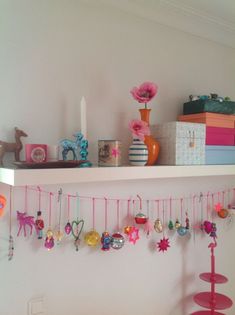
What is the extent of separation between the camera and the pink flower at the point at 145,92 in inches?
44.8

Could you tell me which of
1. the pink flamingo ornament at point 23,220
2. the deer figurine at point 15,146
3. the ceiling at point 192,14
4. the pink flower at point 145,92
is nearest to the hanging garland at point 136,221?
the pink flamingo ornament at point 23,220

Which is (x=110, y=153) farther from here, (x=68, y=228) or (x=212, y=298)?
(x=212, y=298)

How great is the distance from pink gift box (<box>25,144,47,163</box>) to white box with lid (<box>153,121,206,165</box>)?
501 mm

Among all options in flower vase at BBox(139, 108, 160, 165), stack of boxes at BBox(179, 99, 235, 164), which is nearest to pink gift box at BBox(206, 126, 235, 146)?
stack of boxes at BBox(179, 99, 235, 164)

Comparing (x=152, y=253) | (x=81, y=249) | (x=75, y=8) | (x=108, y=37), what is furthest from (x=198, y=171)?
(x=75, y=8)

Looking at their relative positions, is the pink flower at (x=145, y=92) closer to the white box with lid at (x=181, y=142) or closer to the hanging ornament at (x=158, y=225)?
the white box with lid at (x=181, y=142)

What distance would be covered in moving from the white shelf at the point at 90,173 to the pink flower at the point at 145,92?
280mm

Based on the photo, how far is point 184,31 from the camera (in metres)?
1.43

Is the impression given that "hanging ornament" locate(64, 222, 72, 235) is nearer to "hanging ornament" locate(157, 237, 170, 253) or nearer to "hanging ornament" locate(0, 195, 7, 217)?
"hanging ornament" locate(0, 195, 7, 217)

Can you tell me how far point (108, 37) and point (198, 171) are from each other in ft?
2.20

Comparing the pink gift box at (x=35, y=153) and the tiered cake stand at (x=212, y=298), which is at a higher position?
the pink gift box at (x=35, y=153)

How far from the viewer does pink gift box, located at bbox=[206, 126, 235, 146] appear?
1283 millimetres

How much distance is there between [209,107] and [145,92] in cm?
32

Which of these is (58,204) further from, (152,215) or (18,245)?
(152,215)
